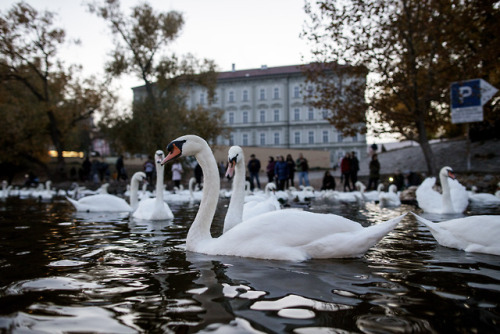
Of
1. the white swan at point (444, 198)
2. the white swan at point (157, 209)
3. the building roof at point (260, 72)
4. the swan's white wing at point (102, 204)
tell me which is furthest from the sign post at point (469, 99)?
the building roof at point (260, 72)

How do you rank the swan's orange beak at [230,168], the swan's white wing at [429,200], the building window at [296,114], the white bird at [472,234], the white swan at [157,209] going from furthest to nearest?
the building window at [296,114], the swan's white wing at [429,200], the white swan at [157,209], the swan's orange beak at [230,168], the white bird at [472,234]

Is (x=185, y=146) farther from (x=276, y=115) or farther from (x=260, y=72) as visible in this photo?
(x=260, y=72)

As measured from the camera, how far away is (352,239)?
13.2 ft

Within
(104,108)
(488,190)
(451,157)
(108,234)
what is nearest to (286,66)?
(104,108)

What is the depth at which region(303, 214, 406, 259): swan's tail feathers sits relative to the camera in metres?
3.98

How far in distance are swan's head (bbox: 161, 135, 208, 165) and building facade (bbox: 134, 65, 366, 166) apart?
62232mm

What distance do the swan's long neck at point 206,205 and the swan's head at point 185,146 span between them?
0.23ft

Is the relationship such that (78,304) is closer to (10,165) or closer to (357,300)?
(357,300)

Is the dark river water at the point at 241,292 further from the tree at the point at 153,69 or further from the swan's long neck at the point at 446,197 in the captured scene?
the tree at the point at 153,69

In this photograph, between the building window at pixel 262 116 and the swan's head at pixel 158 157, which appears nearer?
the swan's head at pixel 158 157

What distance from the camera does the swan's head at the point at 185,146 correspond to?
4430 mm

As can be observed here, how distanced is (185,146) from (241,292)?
1.99 m

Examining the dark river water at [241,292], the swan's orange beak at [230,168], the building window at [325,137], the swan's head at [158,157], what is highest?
the building window at [325,137]

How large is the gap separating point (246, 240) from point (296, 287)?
3.87ft
